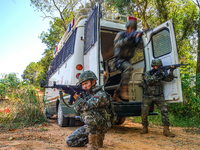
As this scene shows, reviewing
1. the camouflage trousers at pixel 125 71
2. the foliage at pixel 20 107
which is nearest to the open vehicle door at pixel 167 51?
the camouflage trousers at pixel 125 71

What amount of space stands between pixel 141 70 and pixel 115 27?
1.42 metres

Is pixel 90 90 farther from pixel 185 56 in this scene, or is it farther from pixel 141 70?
pixel 185 56

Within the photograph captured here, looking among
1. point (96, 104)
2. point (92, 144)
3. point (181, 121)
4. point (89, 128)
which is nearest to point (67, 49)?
point (96, 104)

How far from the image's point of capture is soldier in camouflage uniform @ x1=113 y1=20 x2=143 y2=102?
4254 mm

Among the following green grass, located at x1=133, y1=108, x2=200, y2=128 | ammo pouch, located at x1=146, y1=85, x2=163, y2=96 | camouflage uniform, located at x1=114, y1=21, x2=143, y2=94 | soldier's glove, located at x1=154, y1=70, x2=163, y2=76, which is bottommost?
green grass, located at x1=133, y1=108, x2=200, y2=128

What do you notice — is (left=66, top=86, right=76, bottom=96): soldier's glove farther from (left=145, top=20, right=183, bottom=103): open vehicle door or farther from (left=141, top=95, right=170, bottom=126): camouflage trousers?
(left=145, top=20, right=183, bottom=103): open vehicle door

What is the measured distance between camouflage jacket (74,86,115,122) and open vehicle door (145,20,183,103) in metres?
1.75

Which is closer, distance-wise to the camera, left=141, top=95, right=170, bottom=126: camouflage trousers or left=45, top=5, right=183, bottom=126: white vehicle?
left=45, top=5, right=183, bottom=126: white vehicle

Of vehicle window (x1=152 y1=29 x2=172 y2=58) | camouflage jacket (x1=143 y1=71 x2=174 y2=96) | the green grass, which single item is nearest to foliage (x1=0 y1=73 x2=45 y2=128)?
camouflage jacket (x1=143 y1=71 x2=174 y2=96)

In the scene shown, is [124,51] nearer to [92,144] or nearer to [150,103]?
[150,103]

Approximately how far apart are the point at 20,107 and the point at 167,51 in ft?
14.4

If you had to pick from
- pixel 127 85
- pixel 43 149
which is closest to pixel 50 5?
pixel 127 85

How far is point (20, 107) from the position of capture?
5.11 meters

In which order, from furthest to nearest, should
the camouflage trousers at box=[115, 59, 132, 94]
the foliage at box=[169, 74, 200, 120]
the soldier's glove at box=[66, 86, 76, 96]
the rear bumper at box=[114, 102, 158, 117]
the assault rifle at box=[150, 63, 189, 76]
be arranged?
the foliage at box=[169, 74, 200, 120]
the camouflage trousers at box=[115, 59, 132, 94]
the rear bumper at box=[114, 102, 158, 117]
the assault rifle at box=[150, 63, 189, 76]
the soldier's glove at box=[66, 86, 76, 96]
